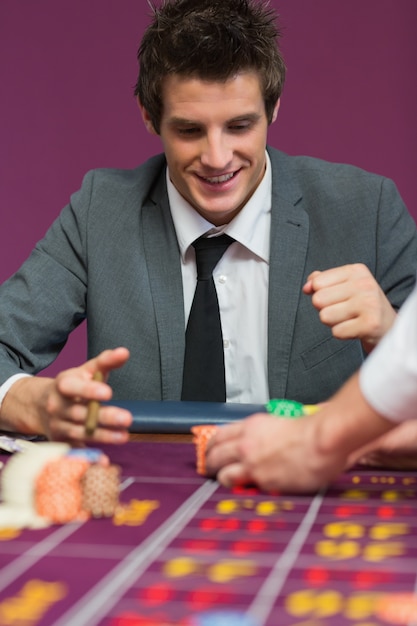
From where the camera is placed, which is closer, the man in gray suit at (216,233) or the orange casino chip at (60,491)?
the orange casino chip at (60,491)

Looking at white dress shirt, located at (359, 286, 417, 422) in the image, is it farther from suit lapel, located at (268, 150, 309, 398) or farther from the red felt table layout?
suit lapel, located at (268, 150, 309, 398)

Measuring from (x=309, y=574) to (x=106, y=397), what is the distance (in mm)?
625

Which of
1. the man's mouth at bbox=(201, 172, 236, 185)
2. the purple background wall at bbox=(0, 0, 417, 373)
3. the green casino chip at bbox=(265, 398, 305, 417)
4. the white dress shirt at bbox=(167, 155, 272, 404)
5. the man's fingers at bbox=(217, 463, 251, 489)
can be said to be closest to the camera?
the man's fingers at bbox=(217, 463, 251, 489)

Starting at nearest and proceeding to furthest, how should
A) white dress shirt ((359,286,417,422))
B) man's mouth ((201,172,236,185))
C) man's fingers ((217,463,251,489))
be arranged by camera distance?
1. white dress shirt ((359,286,417,422))
2. man's fingers ((217,463,251,489))
3. man's mouth ((201,172,236,185))

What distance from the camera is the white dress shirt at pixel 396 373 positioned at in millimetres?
1207

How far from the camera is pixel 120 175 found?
8.64ft

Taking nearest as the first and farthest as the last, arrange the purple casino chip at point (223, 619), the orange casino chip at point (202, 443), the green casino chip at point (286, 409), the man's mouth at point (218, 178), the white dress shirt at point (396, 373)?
the purple casino chip at point (223, 619)
the white dress shirt at point (396, 373)
the orange casino chip at point (202, 443)
the green casino chip at point (286, 409)
the man's mouth at point (218, 178)

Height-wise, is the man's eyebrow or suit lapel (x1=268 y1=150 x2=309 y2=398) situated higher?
the man's eyebrow

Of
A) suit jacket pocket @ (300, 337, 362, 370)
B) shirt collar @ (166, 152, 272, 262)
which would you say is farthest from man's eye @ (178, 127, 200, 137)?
suit jacket pocket @ (300, 337, 362, 370)

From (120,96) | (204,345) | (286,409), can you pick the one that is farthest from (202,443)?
(120,96)

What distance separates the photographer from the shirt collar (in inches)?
96.5

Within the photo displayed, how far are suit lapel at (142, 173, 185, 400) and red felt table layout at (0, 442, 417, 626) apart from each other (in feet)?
3.03

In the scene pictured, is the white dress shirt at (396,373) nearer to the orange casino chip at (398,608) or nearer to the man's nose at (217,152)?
the orange casino chip at (398,608)

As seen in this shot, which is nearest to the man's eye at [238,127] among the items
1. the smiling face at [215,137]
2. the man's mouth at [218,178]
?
the smiling face at [215,137]
